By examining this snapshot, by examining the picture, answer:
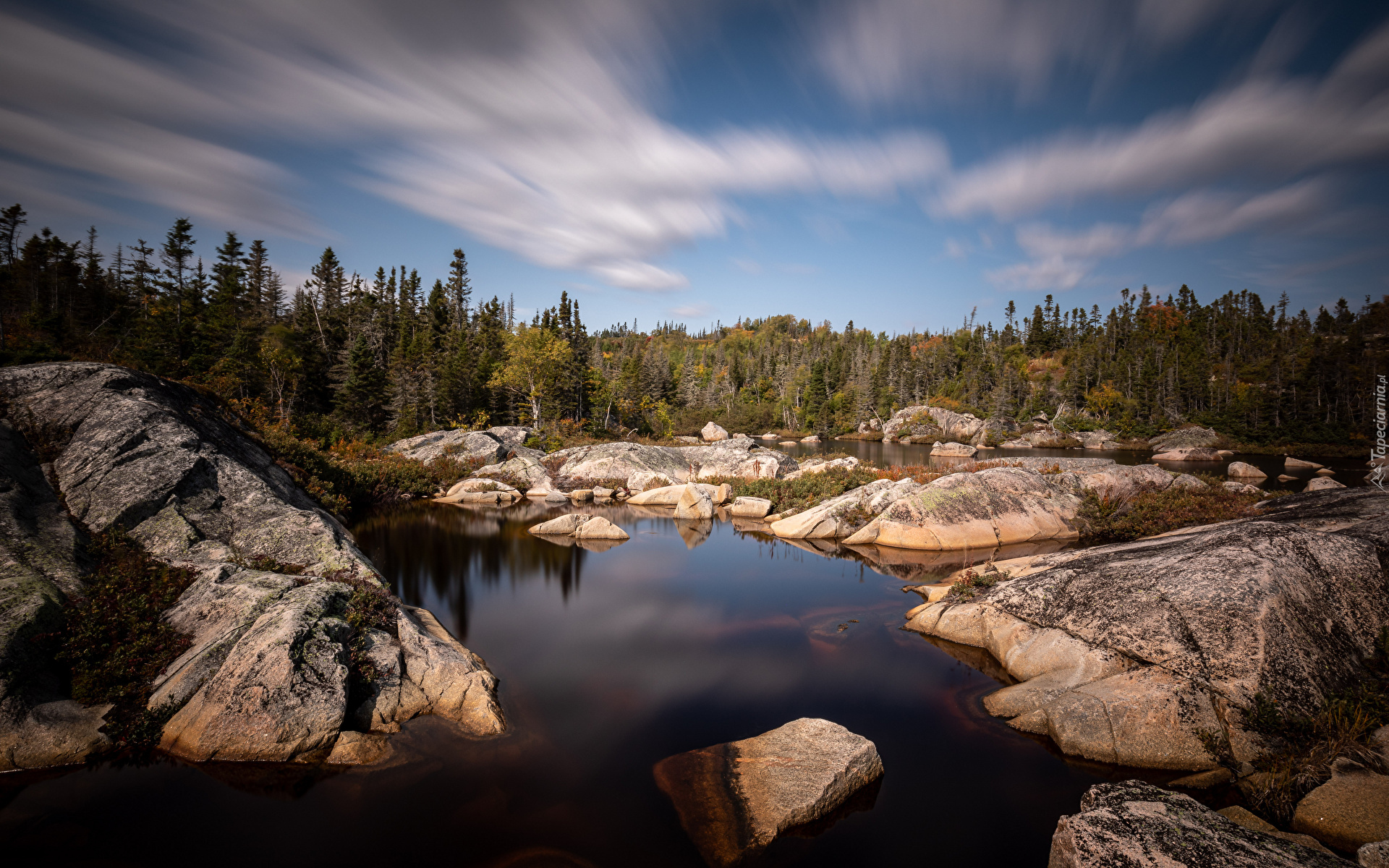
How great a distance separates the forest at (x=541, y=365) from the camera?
4666 centimetres

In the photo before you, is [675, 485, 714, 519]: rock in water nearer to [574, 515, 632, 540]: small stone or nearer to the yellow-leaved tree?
[574, 515, 632, 540]: small stone

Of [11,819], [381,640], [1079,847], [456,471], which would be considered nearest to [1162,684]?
[1079,847]

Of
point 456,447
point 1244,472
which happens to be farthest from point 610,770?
point 1244,472

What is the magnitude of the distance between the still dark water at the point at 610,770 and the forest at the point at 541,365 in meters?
12.5

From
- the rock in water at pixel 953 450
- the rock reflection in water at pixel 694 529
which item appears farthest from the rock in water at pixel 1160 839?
the rock in water at pixel 953 450

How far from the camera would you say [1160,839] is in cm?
521

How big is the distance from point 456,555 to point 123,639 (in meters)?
11.7

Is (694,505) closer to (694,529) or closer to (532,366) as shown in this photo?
(694,529)

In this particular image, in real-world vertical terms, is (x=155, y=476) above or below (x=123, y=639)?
above

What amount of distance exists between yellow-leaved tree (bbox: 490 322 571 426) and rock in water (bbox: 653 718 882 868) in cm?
4831

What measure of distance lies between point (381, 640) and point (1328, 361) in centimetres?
9881

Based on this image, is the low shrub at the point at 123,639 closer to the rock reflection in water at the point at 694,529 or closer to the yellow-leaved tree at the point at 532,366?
the rock reflection in water at the point at 694,529

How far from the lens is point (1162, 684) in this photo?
8.12 meters

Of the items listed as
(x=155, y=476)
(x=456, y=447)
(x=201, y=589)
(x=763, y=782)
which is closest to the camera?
(x=763, y=782)
